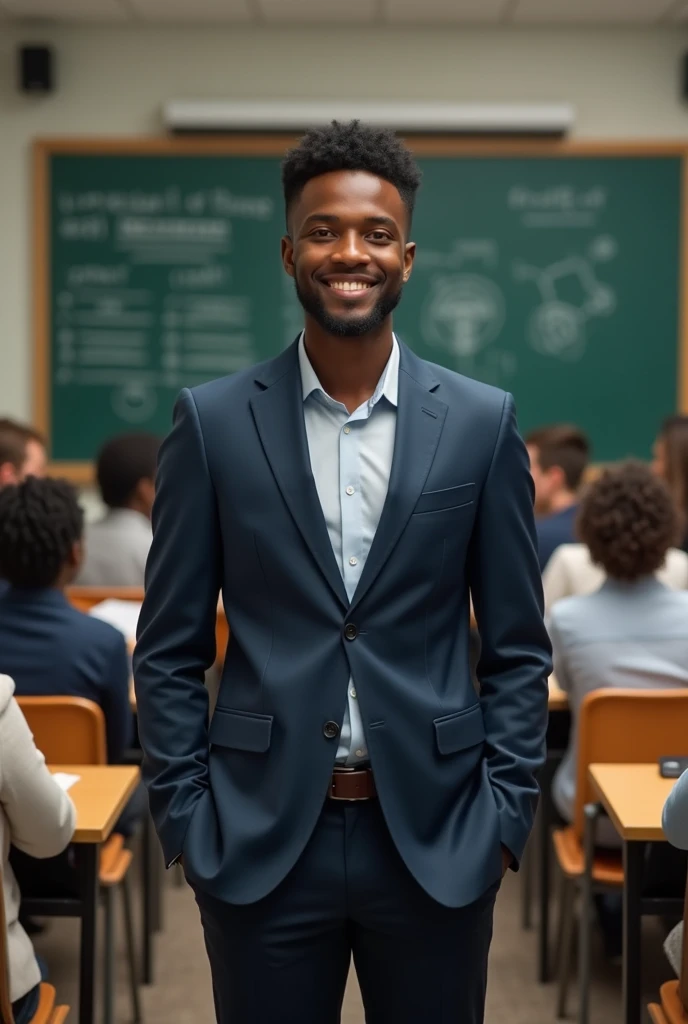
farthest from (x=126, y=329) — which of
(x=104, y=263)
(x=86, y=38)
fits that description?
(x=86, y=38)

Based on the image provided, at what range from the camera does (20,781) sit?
1828 mm

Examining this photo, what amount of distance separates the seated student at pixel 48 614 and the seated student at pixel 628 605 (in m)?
1.05

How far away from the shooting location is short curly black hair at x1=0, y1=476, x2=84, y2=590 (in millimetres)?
2514

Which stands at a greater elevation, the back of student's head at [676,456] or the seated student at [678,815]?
the back of student's head at [676,456]

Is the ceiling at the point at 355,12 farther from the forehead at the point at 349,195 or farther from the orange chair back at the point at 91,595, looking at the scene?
the forehead at the point at 349,195

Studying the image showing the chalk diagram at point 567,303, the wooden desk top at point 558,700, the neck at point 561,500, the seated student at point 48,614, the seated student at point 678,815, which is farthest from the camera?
the chalk diagram at point 567,303

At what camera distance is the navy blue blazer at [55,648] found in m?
2.56

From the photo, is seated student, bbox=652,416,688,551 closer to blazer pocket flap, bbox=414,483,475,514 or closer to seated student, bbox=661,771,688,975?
seated student, bbox=661,771,688,975

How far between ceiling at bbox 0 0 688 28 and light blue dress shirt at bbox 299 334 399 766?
4.11 m

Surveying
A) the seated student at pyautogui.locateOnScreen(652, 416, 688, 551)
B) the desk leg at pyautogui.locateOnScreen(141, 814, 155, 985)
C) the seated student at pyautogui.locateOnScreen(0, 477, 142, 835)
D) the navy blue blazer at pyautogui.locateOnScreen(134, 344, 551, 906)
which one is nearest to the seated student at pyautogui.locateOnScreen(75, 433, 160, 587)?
the desk leg at pyautogui.locateOnScreen(141, 814, 155, 985)

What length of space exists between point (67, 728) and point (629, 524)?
1308 millimetres

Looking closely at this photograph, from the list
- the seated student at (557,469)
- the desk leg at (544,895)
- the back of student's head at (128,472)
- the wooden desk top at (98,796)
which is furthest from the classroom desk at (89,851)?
the seated student at (557,469)

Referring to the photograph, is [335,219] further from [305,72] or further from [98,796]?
[305,72]

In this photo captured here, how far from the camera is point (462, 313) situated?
5.71 meters
